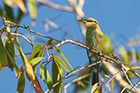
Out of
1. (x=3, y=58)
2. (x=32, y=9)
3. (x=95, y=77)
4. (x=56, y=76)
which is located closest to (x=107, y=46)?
(x=95, y=77)

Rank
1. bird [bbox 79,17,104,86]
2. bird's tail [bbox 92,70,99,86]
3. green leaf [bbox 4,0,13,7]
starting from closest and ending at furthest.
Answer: bird's tail [bbox 92,70,99,86]
bird [bbox 79,17,104,86]
green leaf [bbox 4,0,13,7]

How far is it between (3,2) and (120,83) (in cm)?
194

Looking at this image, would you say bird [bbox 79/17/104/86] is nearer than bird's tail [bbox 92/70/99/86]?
No

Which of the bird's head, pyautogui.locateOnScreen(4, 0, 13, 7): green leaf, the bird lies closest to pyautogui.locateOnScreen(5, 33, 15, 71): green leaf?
the bird

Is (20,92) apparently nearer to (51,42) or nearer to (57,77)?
(57,77)

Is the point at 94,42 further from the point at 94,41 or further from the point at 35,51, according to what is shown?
the point at 35,51

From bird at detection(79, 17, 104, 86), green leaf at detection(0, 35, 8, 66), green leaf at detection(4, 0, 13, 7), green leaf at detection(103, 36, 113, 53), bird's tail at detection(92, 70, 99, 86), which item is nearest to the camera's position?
green leaf at detection(0, 35, 8, 66)

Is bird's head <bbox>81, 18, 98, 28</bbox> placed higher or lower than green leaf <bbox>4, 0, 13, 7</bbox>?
lower

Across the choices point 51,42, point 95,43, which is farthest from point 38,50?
point 95,43

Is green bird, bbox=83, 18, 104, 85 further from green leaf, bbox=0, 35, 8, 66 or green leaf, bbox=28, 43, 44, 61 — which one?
green leaf, bbox=0, 35, 8, 66

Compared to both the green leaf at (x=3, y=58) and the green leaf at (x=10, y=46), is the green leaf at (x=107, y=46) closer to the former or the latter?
the green leaf at (x=10, y=46)

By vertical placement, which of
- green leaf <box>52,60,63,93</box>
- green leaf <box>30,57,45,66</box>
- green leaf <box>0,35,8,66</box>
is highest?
green leaf <box>0,35,8,66</box>

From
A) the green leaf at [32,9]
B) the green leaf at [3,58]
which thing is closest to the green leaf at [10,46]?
the green leaf at [3,58]

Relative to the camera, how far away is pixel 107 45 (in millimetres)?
3908
